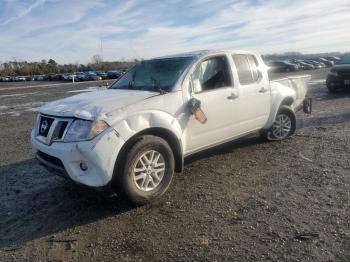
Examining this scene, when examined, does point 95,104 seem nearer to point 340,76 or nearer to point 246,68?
point 246,68

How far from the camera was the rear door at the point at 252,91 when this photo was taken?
5598 mm

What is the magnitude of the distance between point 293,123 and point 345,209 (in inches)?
130

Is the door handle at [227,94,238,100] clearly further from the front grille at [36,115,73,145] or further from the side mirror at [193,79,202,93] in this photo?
the front grille at [36,115,73,145]

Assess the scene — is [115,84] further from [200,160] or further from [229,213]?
[229,213]

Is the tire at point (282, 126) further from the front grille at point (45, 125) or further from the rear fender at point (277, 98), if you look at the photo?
the front grille at point (45, 125)

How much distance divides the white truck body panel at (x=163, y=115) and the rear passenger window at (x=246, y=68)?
10cm

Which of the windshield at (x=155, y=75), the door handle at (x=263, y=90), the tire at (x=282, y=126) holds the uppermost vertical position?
the windshield at (x=155, y=75)

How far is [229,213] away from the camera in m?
3.91

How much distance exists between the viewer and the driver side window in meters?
4.95

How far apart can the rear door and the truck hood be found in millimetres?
1715

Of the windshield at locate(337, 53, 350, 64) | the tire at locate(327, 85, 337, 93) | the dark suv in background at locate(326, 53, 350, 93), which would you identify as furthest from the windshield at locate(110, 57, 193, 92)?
the windshield at locate(337, 53, 350, 64)

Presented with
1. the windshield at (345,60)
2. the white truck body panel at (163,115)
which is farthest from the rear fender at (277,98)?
the windshield at (345,60)

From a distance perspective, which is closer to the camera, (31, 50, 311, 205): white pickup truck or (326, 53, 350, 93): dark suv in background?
(31, 50, 311, 205): white pickup truck

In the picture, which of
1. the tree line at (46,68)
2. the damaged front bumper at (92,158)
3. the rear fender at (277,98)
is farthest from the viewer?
the tree line at (46,68)
